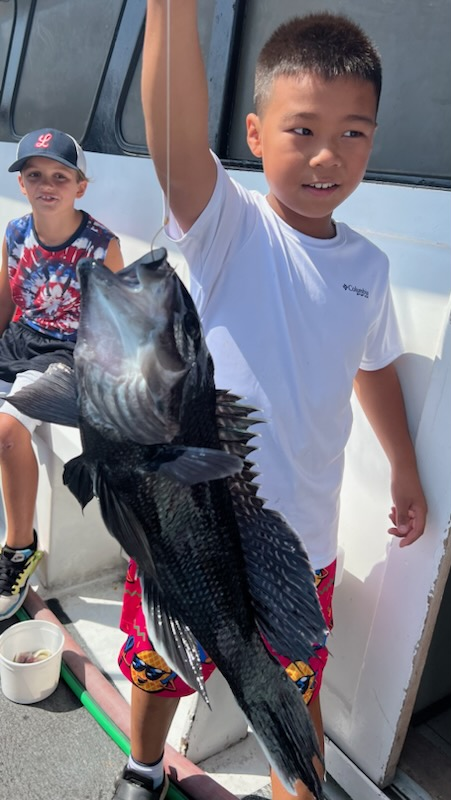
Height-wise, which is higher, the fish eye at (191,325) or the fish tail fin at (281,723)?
the fish eye at (191,325)

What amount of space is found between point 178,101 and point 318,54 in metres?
0.36

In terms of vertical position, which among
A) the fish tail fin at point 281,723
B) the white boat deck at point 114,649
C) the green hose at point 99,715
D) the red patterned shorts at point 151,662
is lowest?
the white boat deck at point 114,649

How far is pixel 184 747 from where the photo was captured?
7.03 ft

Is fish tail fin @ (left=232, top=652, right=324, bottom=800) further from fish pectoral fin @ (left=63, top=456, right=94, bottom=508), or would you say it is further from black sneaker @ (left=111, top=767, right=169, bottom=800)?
black sneaker @ (left=111, top=767, right=169, bottom=800)

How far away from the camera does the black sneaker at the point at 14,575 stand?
255 centimetres

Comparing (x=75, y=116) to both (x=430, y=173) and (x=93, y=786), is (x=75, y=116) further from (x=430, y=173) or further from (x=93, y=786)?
(x=93, y=786)

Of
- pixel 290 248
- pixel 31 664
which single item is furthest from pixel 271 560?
pixel 31 664

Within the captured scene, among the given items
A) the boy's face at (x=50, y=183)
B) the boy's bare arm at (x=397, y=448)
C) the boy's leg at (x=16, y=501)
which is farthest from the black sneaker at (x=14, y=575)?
the boy's bare arm at (x=397, y=448)

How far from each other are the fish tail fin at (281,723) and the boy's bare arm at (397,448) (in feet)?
2.62

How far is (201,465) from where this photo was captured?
840 mm

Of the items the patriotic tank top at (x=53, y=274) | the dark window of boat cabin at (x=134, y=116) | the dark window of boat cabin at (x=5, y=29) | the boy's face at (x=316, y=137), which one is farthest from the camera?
the dark window of boat cabin at (x=5, y=29)

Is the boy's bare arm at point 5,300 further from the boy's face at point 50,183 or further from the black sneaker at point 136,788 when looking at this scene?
the black sneaker at point 136,788

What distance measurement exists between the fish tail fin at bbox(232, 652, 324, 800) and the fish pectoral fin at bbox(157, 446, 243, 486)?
43 cm

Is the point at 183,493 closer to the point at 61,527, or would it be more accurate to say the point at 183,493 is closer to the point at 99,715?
the point at 99,715
